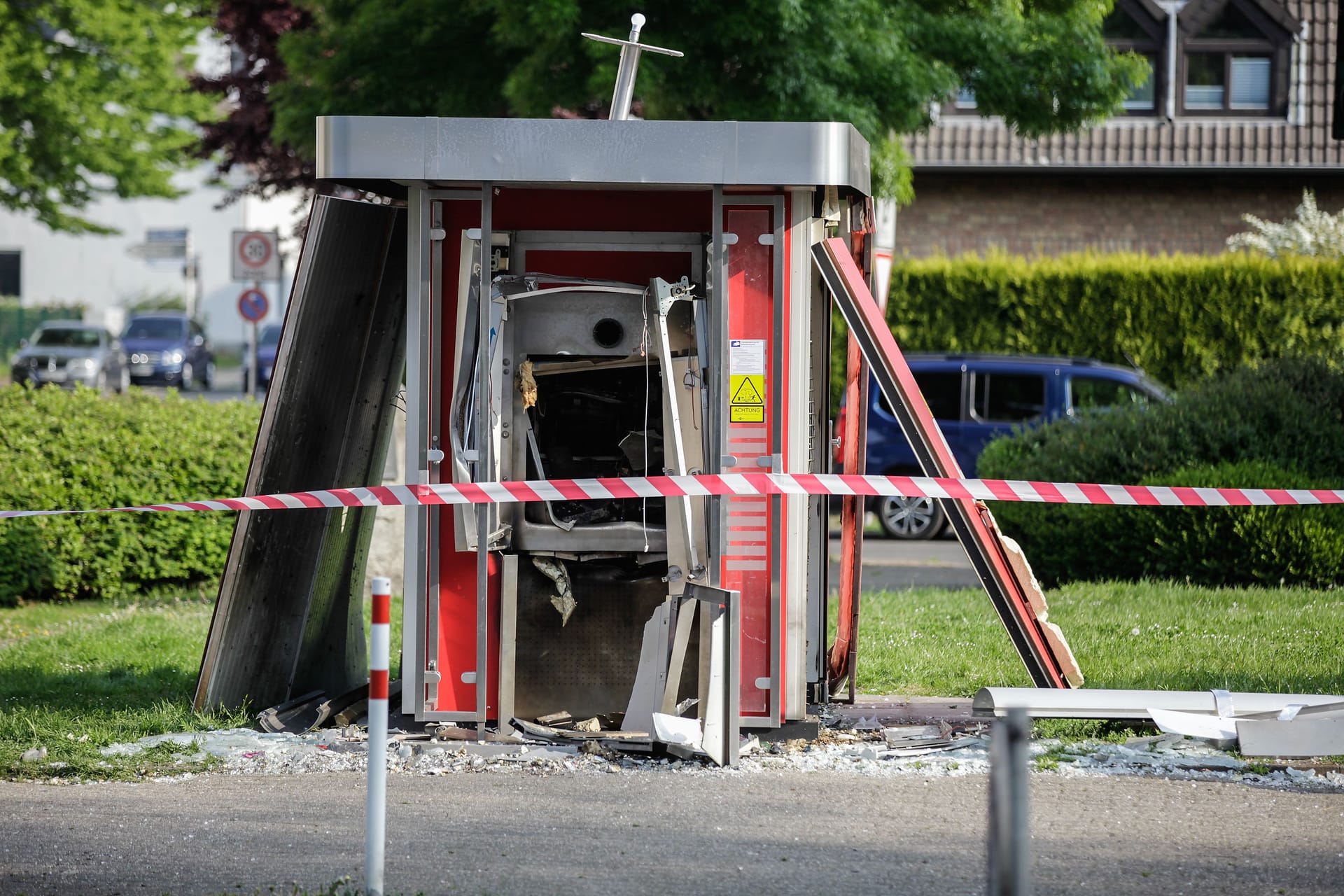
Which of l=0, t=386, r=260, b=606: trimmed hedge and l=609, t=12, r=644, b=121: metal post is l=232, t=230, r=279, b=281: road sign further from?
l=609, t=12, r=644, b=121: metal post

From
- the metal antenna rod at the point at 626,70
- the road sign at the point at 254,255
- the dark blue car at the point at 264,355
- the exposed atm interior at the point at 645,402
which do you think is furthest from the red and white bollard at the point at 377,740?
the dark blue car at the point at 264,355

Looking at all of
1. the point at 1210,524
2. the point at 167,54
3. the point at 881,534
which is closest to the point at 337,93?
the point at 881,534

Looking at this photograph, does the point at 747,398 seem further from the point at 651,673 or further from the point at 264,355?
the point at 264,355

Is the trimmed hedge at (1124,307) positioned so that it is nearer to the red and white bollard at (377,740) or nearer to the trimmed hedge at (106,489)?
the trimmed hedge at (106,489)

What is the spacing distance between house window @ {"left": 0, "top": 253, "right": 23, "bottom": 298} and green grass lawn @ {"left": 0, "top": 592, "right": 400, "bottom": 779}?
43.4 metres

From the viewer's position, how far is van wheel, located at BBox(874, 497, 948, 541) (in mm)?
15742

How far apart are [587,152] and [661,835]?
2.47 m

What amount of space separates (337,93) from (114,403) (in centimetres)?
360

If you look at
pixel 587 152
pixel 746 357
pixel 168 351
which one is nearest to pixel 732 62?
pixel 746 357

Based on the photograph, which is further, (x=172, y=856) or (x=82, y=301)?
(x=82, y=301)

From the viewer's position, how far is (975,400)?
16344 mm

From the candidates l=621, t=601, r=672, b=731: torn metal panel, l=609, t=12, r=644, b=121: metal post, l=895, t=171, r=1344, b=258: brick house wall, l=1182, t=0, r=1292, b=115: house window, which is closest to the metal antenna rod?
l=609, t=12, r=644, b=121: metal post

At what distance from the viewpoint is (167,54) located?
31797 mm

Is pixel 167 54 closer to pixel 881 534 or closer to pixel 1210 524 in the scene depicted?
pixel 881 534
